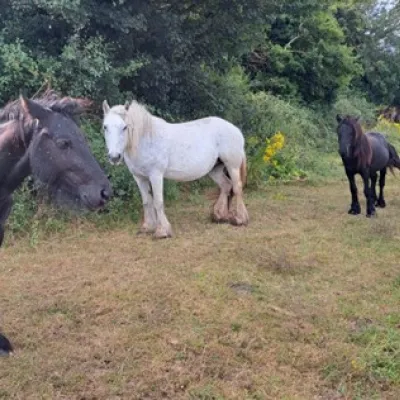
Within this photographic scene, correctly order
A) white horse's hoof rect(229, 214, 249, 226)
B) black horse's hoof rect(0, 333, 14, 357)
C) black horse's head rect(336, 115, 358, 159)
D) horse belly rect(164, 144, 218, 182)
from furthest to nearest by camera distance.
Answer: black horse's head rect(336, 115, 358, 159)
white horse's hoof rect(229, 214, 249, 226)
horse belly rect(164, 144, 218, 182)
black horse's hoof rect(0, 333, 14, 357)

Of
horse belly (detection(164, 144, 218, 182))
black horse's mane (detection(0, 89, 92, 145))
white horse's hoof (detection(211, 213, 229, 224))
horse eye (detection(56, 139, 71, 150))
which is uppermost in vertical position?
black horse's mane (detection(0, 89, 92, 145))

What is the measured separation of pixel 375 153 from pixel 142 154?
3.65m

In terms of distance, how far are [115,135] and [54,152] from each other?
9.34 ft

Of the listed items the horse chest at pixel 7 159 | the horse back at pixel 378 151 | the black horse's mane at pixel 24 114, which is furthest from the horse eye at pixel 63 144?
the horse back at pixel 378 151

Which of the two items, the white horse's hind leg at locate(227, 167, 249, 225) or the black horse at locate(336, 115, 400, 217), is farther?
the black horse at locate(336, 115, 400, 217)

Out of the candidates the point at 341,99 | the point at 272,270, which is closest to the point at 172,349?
the point at 272,270

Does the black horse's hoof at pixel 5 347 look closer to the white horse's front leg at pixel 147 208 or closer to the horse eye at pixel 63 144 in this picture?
the horse eye at pixel 63 144

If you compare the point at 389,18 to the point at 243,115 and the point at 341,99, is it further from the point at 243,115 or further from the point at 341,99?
the point at 243,115

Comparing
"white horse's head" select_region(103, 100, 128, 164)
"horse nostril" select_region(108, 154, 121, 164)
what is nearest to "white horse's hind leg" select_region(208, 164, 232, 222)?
"white horse's head" select_region(103, 100, 128, 164)

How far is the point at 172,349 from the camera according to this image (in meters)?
3.51

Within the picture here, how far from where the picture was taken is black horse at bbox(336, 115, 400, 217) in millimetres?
7277

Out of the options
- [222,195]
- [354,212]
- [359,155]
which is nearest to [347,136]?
[359,155]

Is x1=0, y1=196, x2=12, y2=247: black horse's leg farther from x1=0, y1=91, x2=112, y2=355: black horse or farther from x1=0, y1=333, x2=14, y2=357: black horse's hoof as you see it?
x1=0, y1=333, x2=14, y2=357: black horse's hoof

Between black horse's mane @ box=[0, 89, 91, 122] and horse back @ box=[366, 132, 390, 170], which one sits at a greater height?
black horse's mane @ box=[0, 89, 91, 122]
